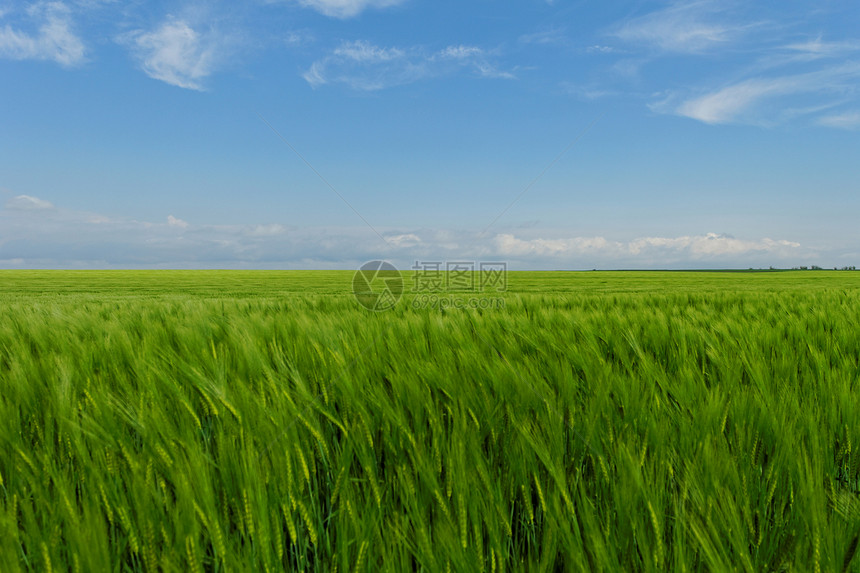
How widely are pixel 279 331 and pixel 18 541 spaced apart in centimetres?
152

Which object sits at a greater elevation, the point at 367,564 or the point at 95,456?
the point at 95,456

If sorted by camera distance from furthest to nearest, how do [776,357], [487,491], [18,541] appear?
[776,357]
[487,491]
[18,541]

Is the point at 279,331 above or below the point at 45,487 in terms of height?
above

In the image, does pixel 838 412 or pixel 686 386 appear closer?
pixel 838 412

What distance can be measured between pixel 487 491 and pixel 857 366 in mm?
2164

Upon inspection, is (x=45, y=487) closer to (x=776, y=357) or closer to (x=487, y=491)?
(x=487, y=491)

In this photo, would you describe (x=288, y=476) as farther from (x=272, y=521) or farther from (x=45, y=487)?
(x=45, y=487)

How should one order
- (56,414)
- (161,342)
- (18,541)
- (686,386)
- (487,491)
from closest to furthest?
(18,541)
(487,491)
(56,414)
(686,386)
(161,342)

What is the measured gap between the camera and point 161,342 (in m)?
2.16

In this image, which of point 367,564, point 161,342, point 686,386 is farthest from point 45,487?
point 686,386

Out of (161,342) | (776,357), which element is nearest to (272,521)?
(161,342)

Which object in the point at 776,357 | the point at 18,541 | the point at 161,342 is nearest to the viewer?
the point at 18,541

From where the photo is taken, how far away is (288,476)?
0.91 metres

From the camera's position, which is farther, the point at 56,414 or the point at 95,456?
the point at 56,414
